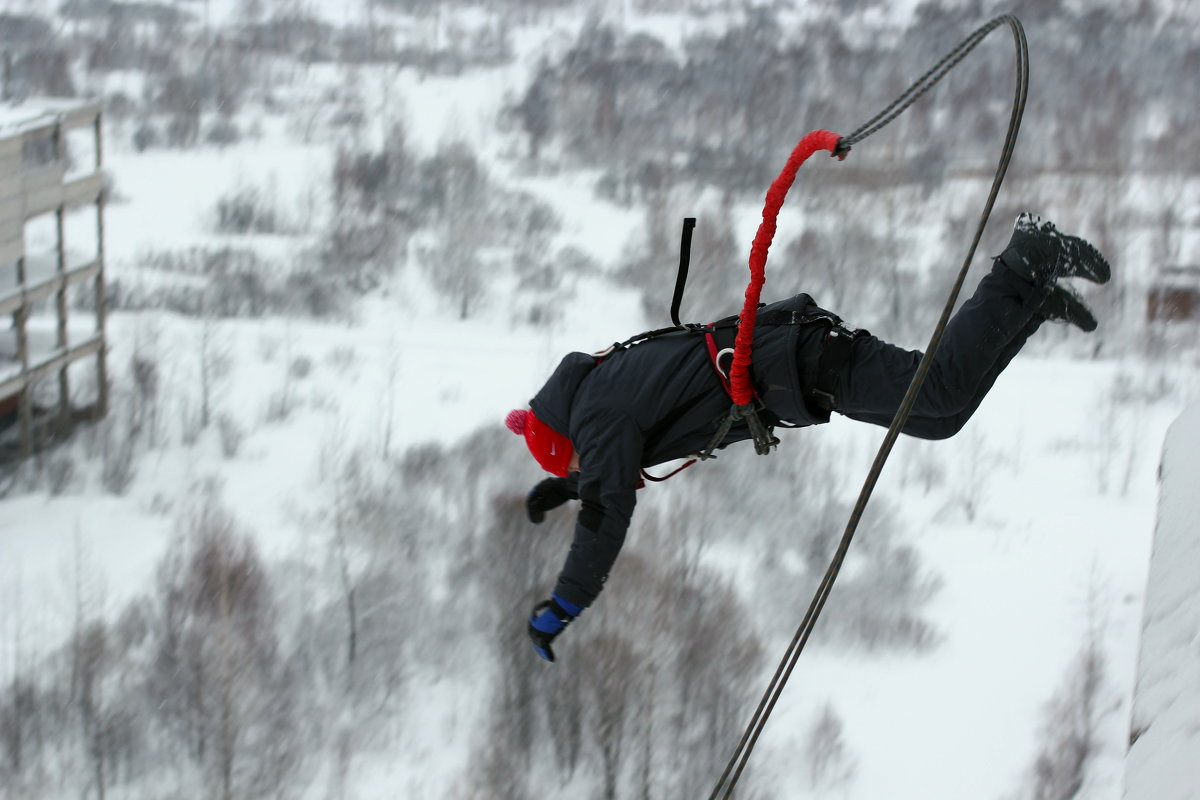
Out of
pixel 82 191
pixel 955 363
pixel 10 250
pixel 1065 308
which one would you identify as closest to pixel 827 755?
pixel 955 363

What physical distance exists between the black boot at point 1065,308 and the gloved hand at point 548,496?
6.11 feet

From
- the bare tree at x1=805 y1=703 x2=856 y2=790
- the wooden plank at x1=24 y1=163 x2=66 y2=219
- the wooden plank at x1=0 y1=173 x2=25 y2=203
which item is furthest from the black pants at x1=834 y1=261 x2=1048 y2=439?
the wooden plank at x1=24 y1=163 x2=66 y2=219

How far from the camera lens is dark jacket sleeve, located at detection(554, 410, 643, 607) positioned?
3.65 meters

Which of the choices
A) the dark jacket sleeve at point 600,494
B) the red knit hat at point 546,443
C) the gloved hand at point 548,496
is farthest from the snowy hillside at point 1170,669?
the gloved hand at point 548,496

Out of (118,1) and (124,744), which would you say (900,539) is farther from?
(118,1)

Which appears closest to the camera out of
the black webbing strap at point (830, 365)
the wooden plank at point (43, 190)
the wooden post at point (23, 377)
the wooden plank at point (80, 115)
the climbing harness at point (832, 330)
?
the climbing harness at point (832, 330)

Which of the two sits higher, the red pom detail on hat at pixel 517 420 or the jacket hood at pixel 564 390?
the jacket hood at pixel 564 390

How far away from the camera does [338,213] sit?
15.5 meters

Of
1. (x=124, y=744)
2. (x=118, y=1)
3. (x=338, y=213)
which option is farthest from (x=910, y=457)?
(x=118, y=1)

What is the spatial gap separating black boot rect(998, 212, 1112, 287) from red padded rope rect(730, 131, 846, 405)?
54cm

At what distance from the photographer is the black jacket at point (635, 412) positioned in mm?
3527

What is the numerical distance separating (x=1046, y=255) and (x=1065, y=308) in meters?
0.16

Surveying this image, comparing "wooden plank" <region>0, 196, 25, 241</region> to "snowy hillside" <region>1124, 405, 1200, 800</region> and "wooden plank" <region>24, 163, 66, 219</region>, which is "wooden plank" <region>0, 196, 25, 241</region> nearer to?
"wooden plank" <region>24, 163, 66, 219</region>

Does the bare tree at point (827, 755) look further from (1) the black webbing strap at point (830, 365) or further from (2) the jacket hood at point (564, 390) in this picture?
(1) the black webbing strap at point (830, 365)
